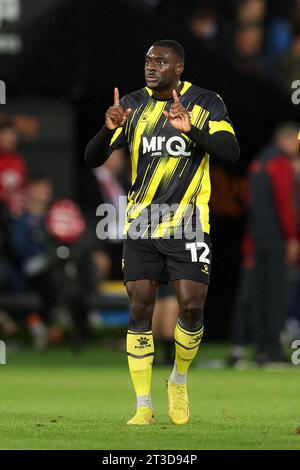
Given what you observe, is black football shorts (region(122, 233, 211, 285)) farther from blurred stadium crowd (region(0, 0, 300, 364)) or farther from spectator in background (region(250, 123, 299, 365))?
blurred stadium crowd (region(0, 0, 300, 364))

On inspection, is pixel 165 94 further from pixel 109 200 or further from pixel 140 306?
pixel 109 200

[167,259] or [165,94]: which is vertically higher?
[165,94]

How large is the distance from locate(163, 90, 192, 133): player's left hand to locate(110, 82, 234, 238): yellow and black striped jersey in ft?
0.90

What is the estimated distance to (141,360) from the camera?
28.1 ft

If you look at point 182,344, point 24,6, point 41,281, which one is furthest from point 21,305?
point 182,344

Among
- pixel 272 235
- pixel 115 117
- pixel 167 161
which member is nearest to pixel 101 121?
pixel 272 235

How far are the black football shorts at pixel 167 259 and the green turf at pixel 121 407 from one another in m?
0.93

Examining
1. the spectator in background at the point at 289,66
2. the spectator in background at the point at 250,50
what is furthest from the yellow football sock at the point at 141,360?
the spectator in background at the point at 289,66

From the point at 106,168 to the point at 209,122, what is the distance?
27.5 ft

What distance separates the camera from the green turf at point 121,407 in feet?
24.8

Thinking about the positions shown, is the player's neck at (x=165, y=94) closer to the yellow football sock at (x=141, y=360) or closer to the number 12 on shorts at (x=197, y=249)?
the number 12 on shorts at (x=197, y=249)

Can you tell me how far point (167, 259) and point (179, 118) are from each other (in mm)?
917
